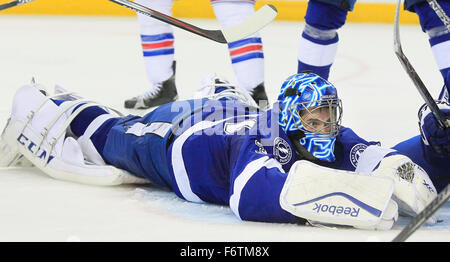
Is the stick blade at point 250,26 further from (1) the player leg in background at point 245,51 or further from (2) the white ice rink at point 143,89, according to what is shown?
(1) the player leg in background at point 245,51

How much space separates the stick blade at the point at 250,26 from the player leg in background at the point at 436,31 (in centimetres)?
43

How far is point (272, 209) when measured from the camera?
1933 millimetres

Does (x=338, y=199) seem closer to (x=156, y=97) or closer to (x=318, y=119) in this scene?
(x=318, y=119)

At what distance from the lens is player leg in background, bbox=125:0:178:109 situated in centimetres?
368

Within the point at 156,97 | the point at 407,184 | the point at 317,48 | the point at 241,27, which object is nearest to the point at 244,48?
the point at 317,48

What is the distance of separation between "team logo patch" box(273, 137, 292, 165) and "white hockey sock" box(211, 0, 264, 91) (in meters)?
1.26

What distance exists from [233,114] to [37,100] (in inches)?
23.3

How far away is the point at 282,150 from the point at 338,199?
0.29m

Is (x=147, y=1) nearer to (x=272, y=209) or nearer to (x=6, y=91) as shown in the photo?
(x=6, y=91)

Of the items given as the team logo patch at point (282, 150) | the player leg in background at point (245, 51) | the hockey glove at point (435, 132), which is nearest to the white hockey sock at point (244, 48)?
the player leg in background at point (245, 51)

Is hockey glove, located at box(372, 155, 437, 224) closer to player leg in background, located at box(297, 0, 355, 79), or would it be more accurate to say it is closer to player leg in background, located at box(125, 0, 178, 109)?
player leg in background, located at box(297, 0, 355, 79)

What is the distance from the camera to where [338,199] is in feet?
6.11

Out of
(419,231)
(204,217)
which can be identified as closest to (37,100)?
(204,217)

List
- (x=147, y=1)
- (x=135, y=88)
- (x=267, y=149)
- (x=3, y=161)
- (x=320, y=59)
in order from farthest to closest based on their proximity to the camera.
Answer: (x=135, y=88)
(x=147, y=1)
(x=320, y=59)
(x=3, y=161)
(x=267, y=149)
